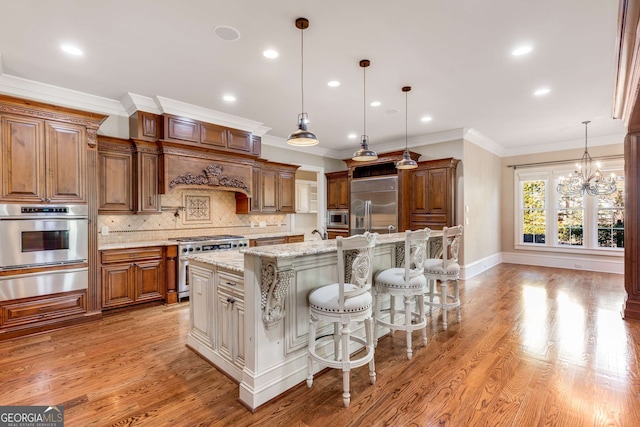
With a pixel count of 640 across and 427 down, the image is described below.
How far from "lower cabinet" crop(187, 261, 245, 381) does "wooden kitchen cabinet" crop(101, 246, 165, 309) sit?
1.62m

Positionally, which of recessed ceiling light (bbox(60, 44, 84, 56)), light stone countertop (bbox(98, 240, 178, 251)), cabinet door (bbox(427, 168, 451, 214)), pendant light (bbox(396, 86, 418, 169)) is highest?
recessed ceiling light (bbox(60, 44, 84, 56))

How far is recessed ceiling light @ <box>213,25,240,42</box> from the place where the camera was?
259 cm

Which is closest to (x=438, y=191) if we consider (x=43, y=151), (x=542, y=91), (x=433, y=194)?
(x=433, y=194)

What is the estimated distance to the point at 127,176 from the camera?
13.7 ft

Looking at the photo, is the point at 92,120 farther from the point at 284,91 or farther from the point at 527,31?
the point at 527,31

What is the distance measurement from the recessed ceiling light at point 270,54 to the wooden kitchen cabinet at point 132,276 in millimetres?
2921

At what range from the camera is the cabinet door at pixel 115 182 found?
156 inches

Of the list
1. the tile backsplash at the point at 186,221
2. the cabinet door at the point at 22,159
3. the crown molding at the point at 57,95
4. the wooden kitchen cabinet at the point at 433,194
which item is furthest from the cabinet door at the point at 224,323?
the wooden kitchen cabinet at the point at 433,194

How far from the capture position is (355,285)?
219 centimetres

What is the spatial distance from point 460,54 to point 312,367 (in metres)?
3.25

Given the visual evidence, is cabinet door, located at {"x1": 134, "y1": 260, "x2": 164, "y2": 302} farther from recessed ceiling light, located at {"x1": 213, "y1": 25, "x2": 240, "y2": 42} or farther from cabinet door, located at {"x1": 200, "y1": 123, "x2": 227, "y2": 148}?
recessed ceiling light, located at {"x1": 213, "y1": 25, "x2": 240, "y2": 42}

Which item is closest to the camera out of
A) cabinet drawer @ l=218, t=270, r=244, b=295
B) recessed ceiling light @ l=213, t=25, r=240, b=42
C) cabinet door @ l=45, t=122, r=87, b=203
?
cabinet drawer @ l=218, t=270, r=244, b=295

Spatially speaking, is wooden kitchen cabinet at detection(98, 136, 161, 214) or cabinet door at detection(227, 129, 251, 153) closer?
wooden kitchen cabinet at detection(98, 136, 161, 214)

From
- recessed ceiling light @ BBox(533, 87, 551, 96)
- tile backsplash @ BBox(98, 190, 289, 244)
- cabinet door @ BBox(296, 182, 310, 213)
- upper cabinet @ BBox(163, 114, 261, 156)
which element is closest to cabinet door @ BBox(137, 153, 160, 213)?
tile backsplash @ BBox(98, 190, 289, 244)
